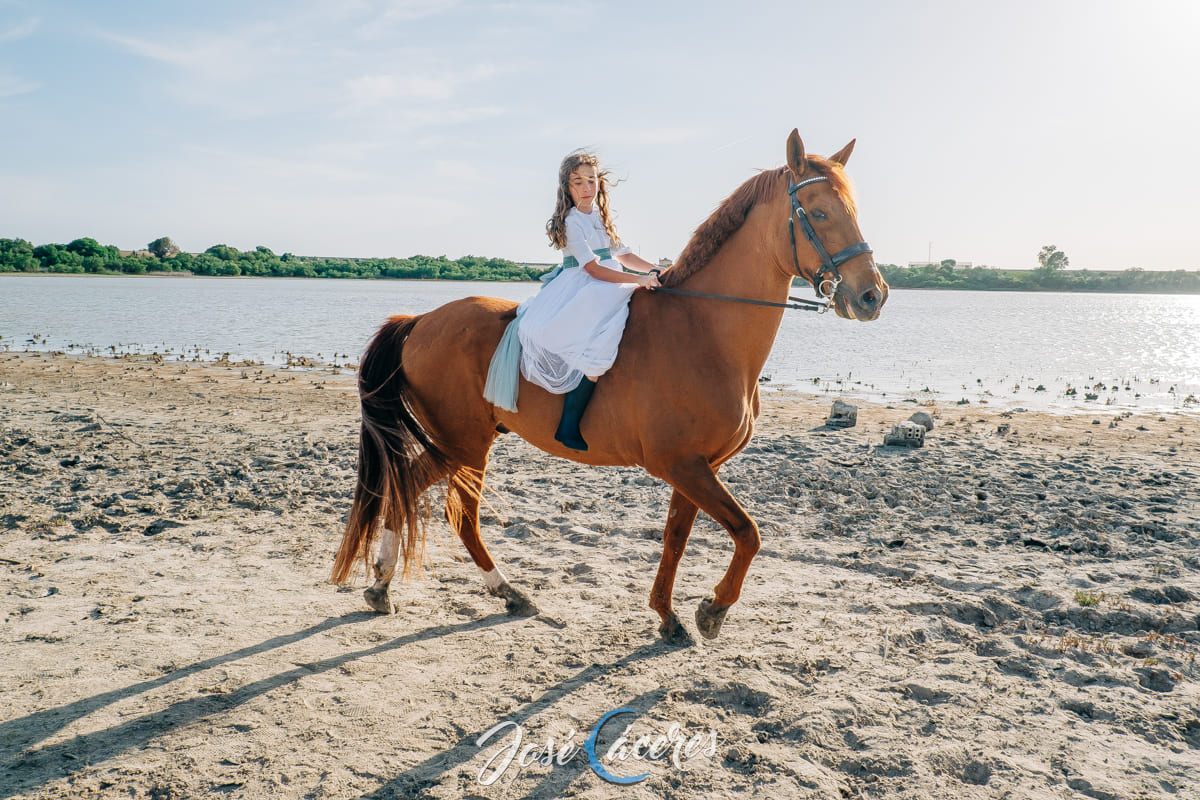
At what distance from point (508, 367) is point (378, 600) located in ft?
5.59

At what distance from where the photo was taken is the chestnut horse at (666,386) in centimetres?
355

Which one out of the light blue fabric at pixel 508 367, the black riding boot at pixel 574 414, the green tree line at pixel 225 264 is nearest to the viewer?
the black riding boot at pixel 574 414

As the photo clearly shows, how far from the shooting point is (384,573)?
4.52 m

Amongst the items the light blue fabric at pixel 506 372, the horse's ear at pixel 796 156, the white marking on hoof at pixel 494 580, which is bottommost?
the white marking on hoof at pixel 494 580

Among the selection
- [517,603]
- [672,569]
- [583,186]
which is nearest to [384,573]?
[517,603]

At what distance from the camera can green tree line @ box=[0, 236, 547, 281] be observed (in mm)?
76562

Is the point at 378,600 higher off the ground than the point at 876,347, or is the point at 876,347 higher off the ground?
the point at 876,347

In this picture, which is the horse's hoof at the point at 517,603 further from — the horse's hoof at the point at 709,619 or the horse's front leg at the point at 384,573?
the horse's hoof at the point at 709,619

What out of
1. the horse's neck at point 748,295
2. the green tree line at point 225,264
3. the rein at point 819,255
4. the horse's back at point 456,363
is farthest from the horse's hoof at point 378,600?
the green tree line at point 225,264

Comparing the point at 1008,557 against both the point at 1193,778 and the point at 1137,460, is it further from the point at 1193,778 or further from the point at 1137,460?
the point at 1137,460

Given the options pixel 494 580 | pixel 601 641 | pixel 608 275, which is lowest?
pixel 601 641

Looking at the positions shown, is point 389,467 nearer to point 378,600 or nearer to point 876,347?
point 378,600

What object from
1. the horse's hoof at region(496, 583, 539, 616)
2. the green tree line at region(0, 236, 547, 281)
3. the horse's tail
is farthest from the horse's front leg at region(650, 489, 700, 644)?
the green tree line at region(0, 236, 547, 281)

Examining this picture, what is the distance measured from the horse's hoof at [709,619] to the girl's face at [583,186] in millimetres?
2318
